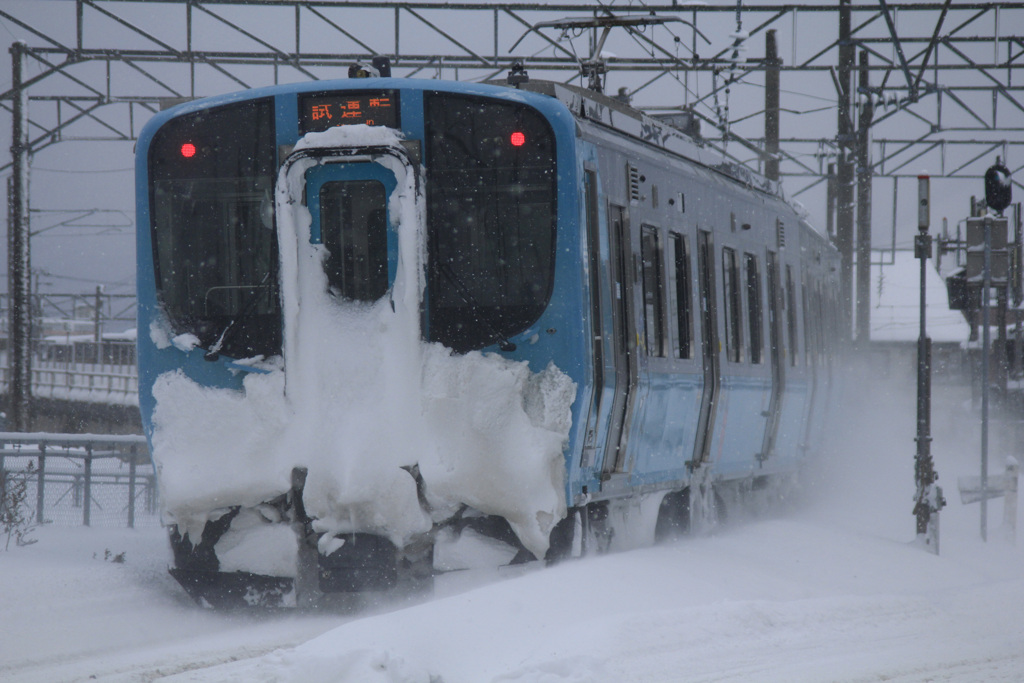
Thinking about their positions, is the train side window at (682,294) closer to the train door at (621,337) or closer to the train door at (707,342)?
the train door at (707,342)

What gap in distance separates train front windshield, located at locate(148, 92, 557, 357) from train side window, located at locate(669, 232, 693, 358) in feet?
7.41

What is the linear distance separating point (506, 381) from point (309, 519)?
1.38 meters

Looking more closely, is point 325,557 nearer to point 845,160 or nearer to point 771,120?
point 845,160

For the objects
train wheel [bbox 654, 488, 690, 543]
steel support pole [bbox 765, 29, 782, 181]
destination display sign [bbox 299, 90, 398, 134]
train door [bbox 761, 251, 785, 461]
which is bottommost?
train wheel [bbox 654, 488, 690, 543]

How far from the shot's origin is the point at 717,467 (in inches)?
437

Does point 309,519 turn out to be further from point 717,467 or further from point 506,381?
point 717,467

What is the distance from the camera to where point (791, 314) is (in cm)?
1345

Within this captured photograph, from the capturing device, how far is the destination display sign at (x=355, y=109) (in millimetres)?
7641

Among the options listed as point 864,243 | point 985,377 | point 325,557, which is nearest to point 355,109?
point 325,557

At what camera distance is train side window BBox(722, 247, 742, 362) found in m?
10.8

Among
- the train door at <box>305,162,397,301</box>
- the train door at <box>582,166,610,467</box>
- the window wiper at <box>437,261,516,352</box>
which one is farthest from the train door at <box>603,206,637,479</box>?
the train door at <box>305,162,397,301</box>

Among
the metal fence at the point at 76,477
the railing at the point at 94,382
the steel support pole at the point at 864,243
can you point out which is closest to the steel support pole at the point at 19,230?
the metal fence at the point at 76,477

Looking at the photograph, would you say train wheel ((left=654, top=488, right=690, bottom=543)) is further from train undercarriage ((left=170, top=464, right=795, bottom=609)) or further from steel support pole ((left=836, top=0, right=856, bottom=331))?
steel support pole ((left=836, top=0, right=856, bottom=331))

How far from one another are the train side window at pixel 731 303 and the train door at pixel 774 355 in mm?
1203
